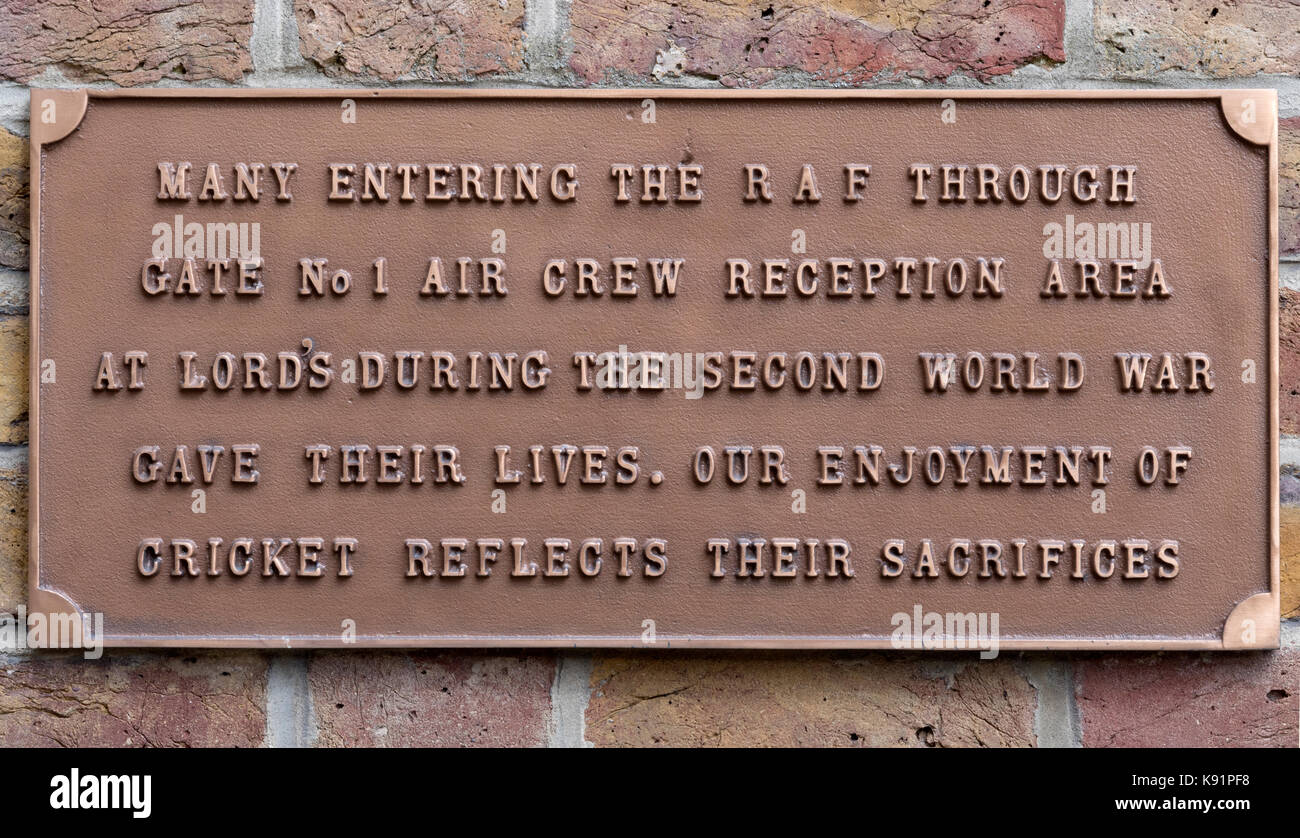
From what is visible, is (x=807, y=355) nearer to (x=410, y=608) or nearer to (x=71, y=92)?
(x=410, y=608)

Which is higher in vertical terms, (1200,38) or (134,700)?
(1200,38)

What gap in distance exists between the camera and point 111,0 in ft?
5.23

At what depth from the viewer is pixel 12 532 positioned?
157 cm

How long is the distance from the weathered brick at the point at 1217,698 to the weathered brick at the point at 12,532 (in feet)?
6.45

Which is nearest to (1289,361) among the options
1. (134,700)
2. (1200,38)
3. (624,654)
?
(1200,38)

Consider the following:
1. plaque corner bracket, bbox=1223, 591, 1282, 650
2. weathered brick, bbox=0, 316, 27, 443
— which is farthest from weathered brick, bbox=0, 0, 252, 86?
plaque corner bracket, bbox=1223, 591, 1282, 650

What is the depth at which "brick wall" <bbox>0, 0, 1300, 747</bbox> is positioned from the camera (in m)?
1.57

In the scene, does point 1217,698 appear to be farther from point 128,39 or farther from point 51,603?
point 128,39

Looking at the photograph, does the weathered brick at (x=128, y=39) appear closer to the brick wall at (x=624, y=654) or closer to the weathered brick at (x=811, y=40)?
the brick wall at (x=624, y=654)

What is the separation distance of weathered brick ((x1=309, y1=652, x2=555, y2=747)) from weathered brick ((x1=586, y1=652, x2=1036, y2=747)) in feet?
0.41

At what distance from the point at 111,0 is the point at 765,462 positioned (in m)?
1.48

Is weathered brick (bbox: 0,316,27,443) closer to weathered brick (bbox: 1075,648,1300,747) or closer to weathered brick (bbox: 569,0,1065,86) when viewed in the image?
weathered brick (bbox: 569,0,1065,86)

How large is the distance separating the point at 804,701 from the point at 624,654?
1.12ft

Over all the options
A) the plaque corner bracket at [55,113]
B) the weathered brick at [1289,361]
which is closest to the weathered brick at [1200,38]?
the weathered brick at [1289,361]
